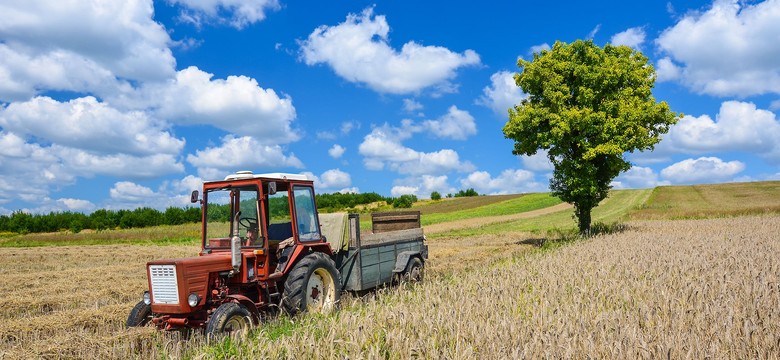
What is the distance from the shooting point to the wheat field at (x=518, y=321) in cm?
481

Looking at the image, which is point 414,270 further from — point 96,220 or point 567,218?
point 96,220

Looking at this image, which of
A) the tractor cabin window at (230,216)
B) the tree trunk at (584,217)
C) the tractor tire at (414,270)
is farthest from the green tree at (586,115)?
the tractor cabin window at (230,216)

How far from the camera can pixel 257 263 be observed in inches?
320

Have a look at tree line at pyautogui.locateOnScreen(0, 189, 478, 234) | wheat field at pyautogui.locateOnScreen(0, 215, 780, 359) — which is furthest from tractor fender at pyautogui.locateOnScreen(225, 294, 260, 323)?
tree line at pyautogui.locateOnScreen(0, 189, 478, 234)

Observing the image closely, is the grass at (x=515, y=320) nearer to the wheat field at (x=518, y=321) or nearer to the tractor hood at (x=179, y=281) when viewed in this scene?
the wheat field at (x=518, y=321)

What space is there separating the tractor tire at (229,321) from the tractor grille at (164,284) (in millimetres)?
846

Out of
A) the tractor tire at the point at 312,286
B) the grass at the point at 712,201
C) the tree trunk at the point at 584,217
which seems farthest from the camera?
the grass at the point at 712,201

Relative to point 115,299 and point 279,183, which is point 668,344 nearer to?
point 279,183

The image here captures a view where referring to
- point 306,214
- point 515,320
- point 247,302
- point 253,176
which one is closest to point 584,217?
point 306,214

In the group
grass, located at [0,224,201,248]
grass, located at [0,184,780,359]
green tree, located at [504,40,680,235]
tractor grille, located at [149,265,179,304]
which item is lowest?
grass, located at [0,184,780,359]

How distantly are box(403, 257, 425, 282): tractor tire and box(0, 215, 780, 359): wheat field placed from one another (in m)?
1.93

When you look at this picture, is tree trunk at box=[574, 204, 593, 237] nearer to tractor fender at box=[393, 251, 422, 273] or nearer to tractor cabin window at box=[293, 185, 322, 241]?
tractor fender at box=[393, 251, 422, 273]

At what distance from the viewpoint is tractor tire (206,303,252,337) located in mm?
6668

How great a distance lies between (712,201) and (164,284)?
184 feet
